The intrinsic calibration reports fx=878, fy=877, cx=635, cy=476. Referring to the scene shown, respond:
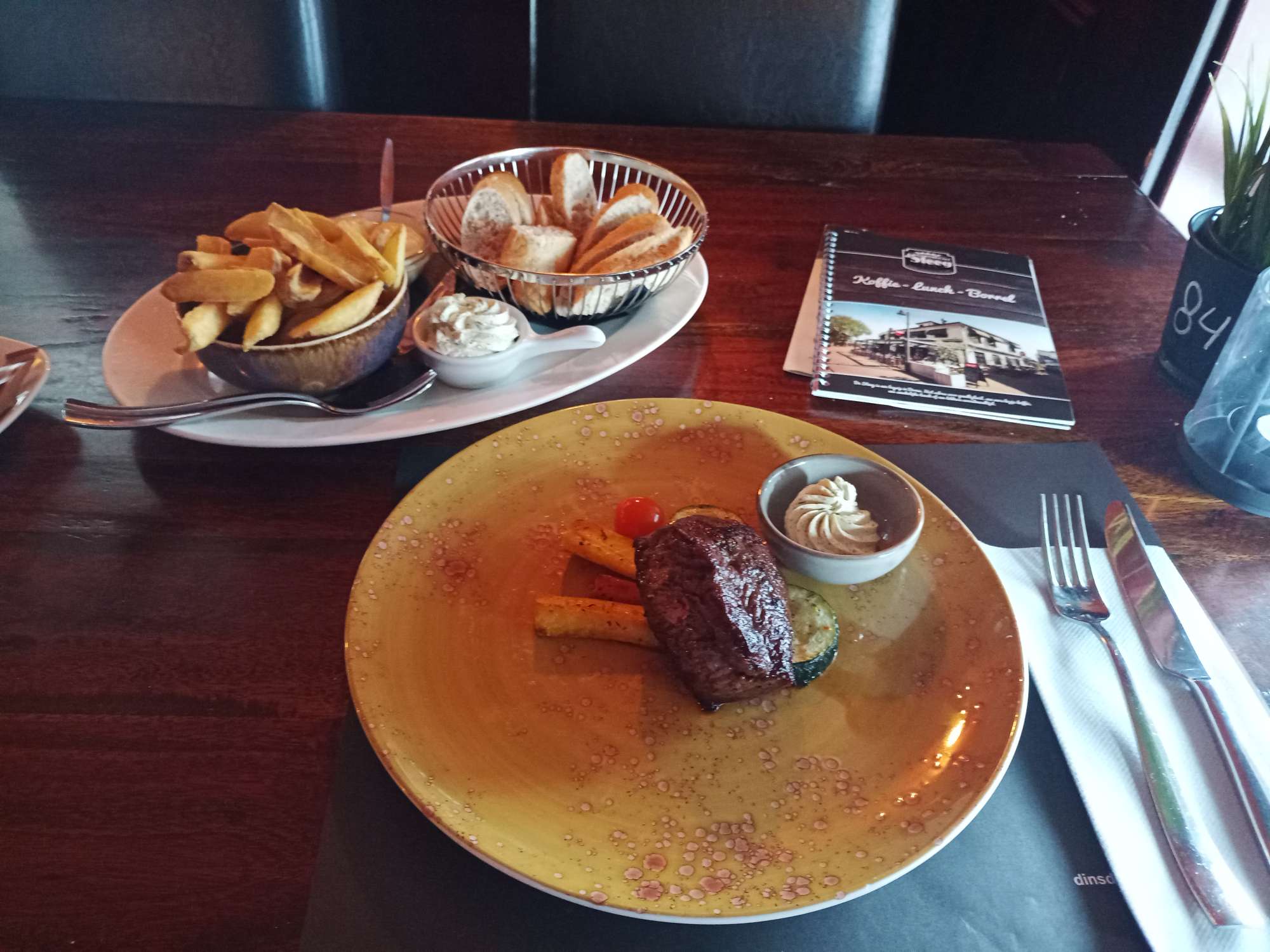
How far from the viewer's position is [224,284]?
3.26 feet

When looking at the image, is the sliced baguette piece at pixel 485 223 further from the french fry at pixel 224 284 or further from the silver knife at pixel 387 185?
the french fry at pixel 224 284

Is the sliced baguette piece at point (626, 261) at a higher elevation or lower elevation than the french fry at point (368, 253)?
lower

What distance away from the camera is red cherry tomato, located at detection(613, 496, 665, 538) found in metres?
1.01

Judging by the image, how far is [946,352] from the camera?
1.33 metres

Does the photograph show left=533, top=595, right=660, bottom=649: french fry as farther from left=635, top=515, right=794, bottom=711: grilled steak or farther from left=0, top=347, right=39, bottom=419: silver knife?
left=0, top=347, right=39, bottom=419: silver knife

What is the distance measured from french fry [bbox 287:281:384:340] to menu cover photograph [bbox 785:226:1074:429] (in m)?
0.60

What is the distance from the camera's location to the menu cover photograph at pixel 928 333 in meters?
1.25

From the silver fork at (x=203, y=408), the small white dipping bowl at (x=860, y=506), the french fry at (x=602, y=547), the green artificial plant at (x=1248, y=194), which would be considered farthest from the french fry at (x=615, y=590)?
the green artificial plant at (x=1248, y=194)

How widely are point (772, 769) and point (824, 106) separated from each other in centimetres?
168

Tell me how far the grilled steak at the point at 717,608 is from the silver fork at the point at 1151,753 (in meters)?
0.34

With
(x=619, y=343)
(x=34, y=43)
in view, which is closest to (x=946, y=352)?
(x=619, y=343)

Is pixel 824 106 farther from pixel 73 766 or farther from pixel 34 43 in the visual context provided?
pixel 73 766

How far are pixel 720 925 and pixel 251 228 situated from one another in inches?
40.6

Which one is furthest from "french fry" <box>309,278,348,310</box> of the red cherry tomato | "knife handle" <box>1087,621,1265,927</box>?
"knife handle" <box>1087,621,1265,927</box>
